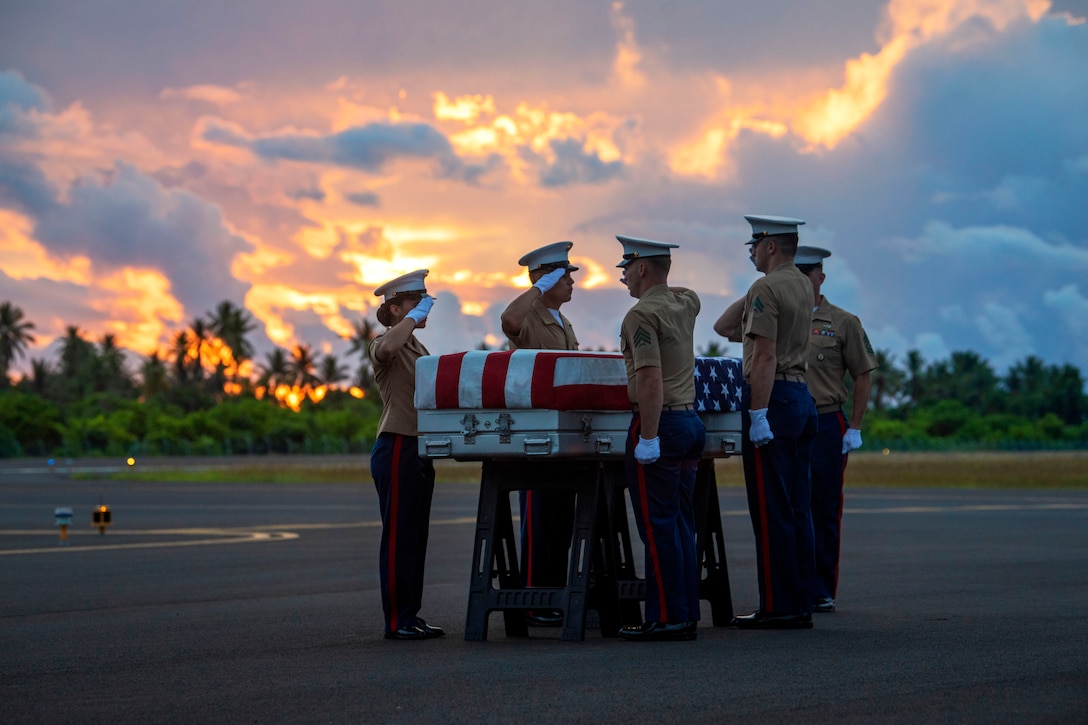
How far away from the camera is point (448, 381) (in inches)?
333

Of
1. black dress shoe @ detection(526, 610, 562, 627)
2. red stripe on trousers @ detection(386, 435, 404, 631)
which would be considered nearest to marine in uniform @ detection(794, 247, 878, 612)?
black dress shoe @ detection(526, 610, 562, 627)

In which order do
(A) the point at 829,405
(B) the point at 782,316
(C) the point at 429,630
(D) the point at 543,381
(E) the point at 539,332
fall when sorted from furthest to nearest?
(A) the point at 829,405, (E) the point at 539,332, (B) the point at 782,316, (C) the point at 429,630, (D) the point at 543,381

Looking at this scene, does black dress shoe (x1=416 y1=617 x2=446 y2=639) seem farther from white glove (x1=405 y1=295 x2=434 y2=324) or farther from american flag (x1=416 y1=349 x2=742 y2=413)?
white glove (x1=405 y1=295 x2=434 y2=324)

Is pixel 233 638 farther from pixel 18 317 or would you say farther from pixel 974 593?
pixel 18 317

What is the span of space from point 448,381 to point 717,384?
1.76 meters

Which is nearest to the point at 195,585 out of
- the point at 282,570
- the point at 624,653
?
the point at 282,570

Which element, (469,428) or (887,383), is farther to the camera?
(887,383)

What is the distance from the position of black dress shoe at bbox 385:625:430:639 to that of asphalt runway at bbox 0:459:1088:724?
0.16 metres

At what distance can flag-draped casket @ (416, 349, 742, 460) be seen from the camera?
8164 millimetres

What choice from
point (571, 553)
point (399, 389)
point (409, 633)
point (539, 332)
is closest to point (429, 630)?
point (409, 633)

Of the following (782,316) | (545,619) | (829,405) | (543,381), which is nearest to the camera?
(543,381)

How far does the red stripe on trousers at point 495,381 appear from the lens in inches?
325

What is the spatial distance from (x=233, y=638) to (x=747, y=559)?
755 cm

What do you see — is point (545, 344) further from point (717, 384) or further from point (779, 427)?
point (779, 427)
